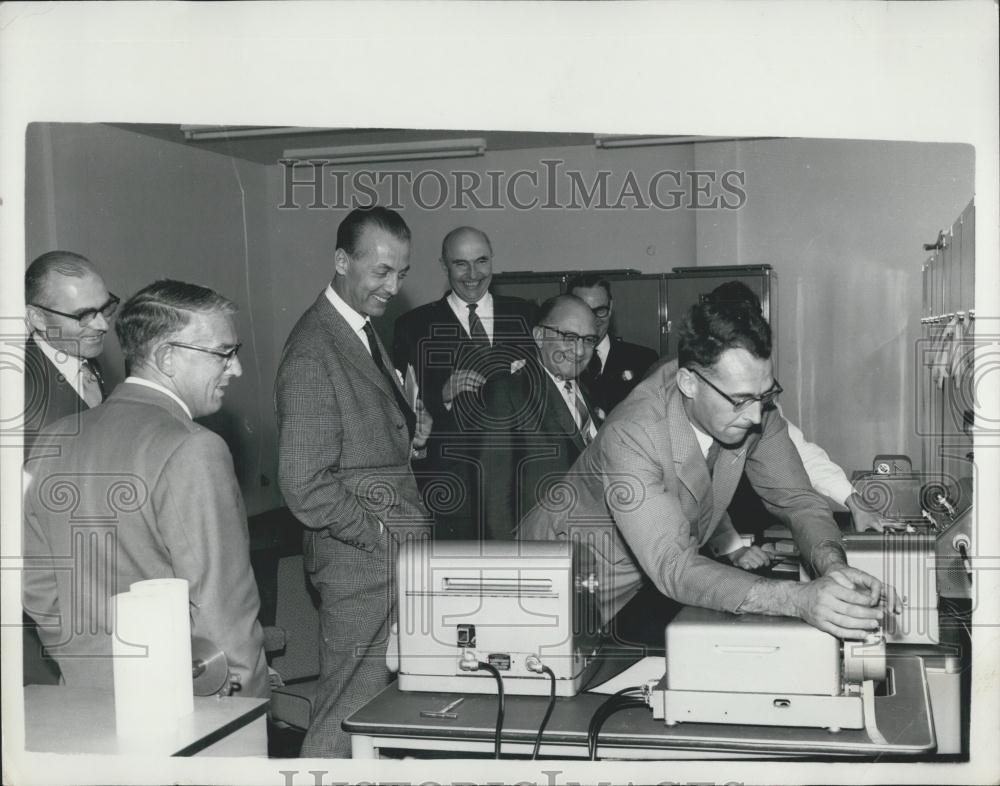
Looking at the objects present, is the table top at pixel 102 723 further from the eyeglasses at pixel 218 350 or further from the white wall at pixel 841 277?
the white wall at pixel 841 277

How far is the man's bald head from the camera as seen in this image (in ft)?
11.5

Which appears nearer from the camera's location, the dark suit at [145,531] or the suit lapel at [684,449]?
the dark suit at [145,531]

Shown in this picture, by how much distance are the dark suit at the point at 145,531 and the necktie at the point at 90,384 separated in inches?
8.4

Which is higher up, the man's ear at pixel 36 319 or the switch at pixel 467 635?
the man's ear at pixel 36 319

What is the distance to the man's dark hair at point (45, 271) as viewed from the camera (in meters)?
2.18

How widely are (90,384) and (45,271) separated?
0.91 feet

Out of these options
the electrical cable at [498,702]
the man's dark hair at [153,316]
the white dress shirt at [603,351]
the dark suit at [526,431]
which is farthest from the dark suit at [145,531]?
the white dress shirt at [603,351]

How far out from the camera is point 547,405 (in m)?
3.15

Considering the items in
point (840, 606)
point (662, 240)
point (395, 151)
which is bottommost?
point (840, 606)

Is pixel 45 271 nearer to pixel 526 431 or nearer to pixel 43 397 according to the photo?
pixel 43 397

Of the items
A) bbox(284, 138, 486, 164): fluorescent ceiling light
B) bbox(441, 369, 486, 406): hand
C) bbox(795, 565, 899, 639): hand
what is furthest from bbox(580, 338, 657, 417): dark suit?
bbox(795, 565, 899, 639): hand

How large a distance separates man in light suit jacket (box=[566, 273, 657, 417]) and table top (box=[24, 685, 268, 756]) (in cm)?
261

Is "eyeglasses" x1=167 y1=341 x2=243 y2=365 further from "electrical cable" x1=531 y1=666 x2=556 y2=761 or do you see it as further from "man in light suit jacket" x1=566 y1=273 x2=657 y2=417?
"man in light suit jacket" x1=566 y1=273 x2=657 y2=417

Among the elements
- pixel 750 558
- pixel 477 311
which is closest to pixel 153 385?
pixel 750 558
